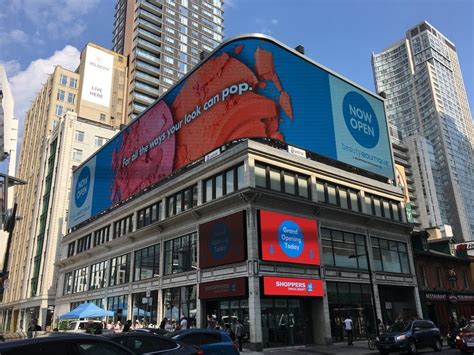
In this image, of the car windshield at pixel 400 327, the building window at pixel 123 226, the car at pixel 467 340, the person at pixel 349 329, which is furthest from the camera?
the building window at pixel 123 226

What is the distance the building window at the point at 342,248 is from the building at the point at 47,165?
4420 cm

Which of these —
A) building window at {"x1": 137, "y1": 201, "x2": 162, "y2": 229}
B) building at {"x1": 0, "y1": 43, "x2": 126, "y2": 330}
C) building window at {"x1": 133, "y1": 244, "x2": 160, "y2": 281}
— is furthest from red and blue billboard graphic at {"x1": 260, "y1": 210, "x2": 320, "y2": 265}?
building at {"x1": 0, "y1": 43, "x2": 126, "y2": 330}

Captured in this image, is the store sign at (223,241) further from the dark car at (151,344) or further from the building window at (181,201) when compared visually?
the dark car at (151,344)

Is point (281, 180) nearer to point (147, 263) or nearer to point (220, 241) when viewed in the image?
point (220, 241)

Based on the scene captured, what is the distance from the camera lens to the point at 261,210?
96.0 ft

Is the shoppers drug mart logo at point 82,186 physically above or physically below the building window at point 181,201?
above

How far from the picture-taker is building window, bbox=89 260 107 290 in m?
47.7

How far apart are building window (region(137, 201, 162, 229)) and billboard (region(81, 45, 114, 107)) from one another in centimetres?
5782

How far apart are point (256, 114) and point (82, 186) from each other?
35051mm

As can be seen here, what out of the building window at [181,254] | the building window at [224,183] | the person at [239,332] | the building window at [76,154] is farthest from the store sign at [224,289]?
the building window at [76,154]

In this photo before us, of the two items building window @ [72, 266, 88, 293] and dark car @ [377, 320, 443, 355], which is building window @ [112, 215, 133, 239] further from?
dark car @ [377, 320, 443, 355]

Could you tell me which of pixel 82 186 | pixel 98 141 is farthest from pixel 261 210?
pixel 98 141

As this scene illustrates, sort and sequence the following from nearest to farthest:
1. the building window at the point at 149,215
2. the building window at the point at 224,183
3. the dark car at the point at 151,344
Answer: the dark car at the point at 151,344 < the building window at the point at 224,183 < the building window at the point at 149,215

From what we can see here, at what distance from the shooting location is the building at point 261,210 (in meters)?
29.1
